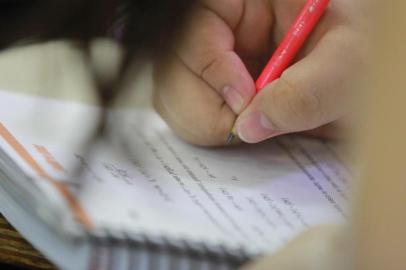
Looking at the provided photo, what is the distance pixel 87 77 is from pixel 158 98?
62mm

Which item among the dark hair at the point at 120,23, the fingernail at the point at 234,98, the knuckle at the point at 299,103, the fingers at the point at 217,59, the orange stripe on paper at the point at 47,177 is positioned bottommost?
the knuckle at the point at 299,103

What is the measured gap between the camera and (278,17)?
41 cm

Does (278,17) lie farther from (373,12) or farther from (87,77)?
(373,12)

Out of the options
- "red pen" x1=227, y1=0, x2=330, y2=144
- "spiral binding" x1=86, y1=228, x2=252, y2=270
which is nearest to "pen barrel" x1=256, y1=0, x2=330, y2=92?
"red pen" x1=227, y1=0, x2=330, y2=144

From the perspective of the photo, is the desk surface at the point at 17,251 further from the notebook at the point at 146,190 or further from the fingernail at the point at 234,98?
the fingernail at the point at 234,98

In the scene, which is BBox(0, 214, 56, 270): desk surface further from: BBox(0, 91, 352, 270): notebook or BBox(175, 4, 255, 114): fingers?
BBox(175, 4, 255, 114): fingers

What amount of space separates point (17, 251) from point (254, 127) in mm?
141

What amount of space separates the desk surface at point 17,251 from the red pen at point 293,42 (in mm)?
151

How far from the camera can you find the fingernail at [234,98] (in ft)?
1.22

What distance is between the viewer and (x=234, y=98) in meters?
0.38

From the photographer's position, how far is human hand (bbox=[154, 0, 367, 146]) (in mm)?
358

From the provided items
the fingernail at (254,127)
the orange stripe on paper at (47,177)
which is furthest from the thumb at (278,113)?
the orange stripe on paper at (47,177)

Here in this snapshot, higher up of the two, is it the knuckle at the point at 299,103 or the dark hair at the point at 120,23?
the dark hair at the point at 120,23

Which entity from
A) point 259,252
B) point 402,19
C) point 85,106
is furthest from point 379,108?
point 85,106
